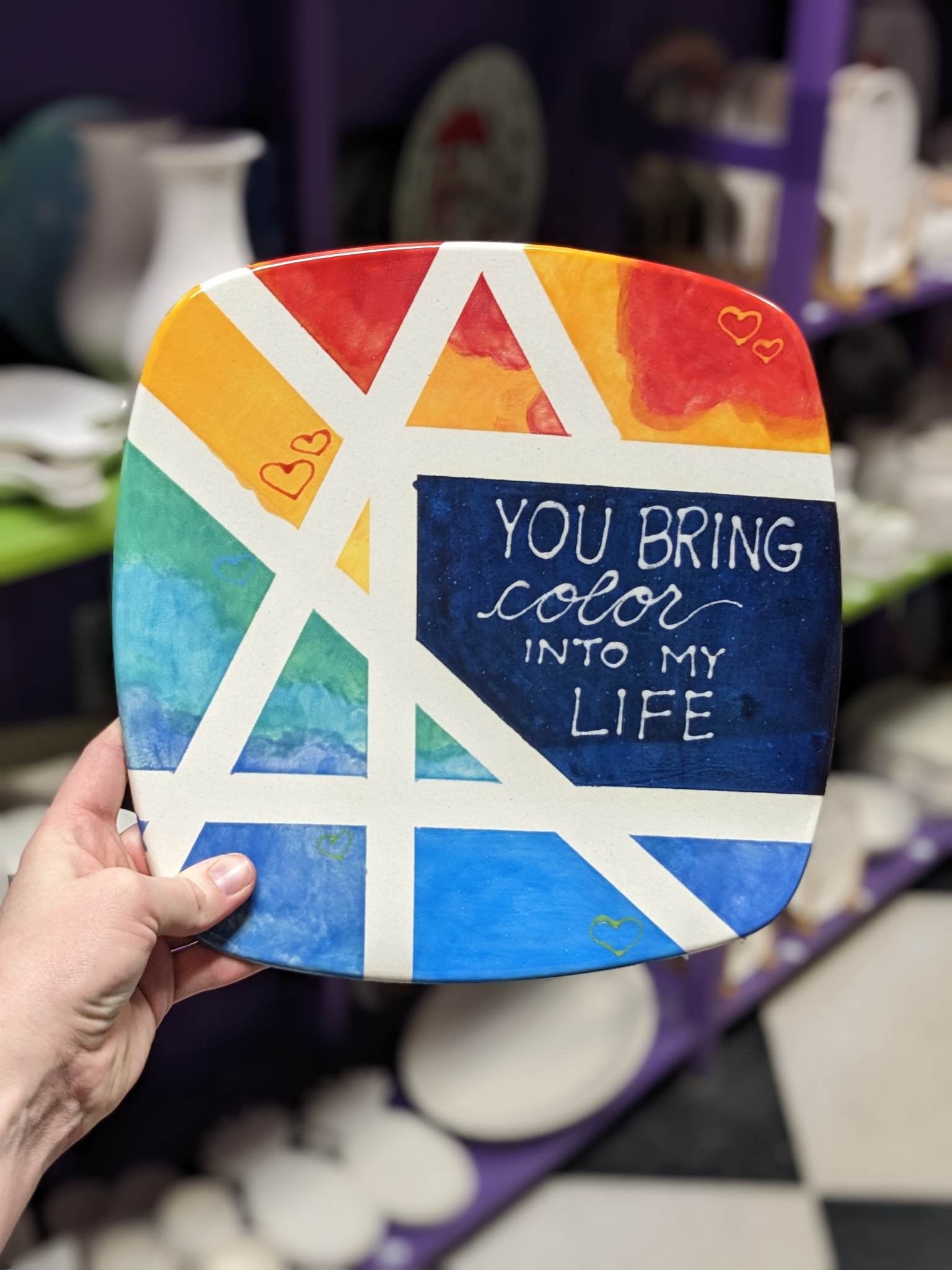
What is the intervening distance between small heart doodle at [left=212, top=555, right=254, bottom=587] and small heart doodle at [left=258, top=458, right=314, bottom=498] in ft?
0.16

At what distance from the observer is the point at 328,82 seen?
1.30 meters

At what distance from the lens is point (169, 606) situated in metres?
0.84

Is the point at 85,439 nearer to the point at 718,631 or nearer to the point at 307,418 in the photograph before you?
the point at 307,418

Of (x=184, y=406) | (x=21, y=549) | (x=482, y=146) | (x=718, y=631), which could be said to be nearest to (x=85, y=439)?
(x=21, y=549)

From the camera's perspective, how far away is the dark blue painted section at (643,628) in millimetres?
855

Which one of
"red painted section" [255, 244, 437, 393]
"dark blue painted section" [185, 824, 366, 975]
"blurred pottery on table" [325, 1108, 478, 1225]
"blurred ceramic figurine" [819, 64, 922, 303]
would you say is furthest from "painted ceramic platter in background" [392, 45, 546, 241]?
"blurred pottery on table" [325, 1108, 478, 1225]

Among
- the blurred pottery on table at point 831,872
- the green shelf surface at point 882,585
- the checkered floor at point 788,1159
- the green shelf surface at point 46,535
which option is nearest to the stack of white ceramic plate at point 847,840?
the blurred pottery on table at point 831,872

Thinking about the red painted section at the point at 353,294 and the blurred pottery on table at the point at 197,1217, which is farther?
the blurred pottery on table at the point at 197,1217

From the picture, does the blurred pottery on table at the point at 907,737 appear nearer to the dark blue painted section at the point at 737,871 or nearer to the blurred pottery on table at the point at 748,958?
the blurred pottery on table at the point at 748,958

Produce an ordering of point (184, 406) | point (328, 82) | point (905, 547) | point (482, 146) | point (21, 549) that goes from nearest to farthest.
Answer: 1. point (184, 406)
2. point (21, 549)
3. point (328, 82)
4. point (482, 146)
5. point (905, 547)

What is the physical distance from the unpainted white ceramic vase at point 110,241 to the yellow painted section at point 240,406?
1.67ft

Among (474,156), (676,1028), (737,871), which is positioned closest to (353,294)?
(737,871)

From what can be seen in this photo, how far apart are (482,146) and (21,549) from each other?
85 centimetres

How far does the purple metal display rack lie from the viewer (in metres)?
1.63
